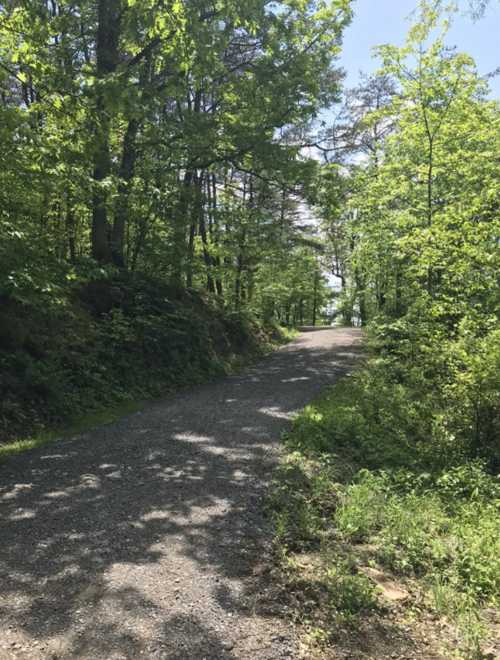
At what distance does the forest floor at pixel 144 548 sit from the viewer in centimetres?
298

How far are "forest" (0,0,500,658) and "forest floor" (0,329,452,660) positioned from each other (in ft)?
1.45

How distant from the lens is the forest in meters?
5.10

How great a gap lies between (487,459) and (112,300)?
8860 mm

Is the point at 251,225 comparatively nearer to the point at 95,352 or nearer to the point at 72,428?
A: the point at 95,352

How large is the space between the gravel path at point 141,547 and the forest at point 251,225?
0.46 metres

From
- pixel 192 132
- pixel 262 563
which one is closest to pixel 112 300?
pixel 192 132

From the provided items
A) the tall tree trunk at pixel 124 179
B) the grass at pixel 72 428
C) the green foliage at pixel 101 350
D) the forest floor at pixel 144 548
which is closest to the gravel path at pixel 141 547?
the forest floor at pixel 144 548

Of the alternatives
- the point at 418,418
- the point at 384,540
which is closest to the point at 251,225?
the point at 418,418

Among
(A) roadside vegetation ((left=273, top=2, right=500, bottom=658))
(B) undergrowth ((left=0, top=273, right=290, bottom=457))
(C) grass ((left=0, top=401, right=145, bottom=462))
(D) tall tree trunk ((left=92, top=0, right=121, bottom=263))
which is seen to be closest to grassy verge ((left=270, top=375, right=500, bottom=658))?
(A) roadside vegetation ((left=273, top=2, right=500, bottom=658))

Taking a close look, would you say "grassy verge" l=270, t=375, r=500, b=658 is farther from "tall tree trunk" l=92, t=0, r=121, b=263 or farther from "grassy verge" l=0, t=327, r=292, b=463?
"tall tree trunk" l=92, t=0, r=121, b=263

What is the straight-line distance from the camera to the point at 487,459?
24.2ft

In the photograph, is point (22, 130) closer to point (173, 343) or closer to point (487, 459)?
point (173, 343)

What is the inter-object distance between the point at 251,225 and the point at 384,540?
14.7m

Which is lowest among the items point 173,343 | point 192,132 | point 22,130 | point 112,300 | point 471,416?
point 471,416
